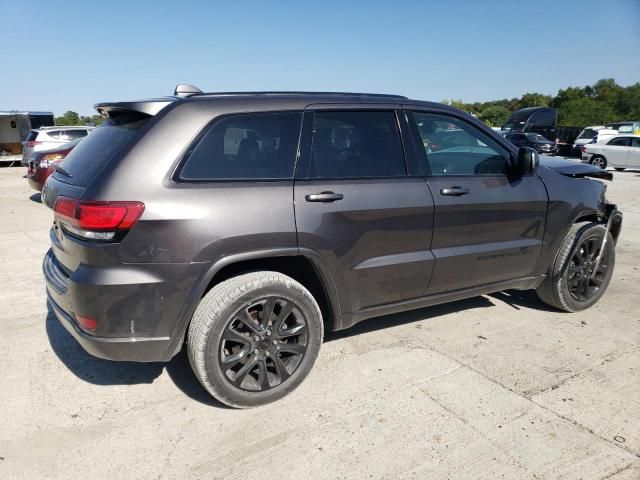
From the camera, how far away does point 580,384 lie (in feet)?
10.00

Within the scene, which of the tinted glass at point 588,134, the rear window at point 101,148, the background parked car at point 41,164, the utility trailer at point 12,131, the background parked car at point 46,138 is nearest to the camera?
the rear window at point 101,148

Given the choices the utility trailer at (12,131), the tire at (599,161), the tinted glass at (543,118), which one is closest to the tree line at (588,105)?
the tinted glass at (543,118)

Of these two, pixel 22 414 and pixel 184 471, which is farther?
pixel 22 414

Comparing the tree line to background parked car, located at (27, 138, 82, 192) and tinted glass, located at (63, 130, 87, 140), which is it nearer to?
tinted glass, located at (63, 130, 87, 140)

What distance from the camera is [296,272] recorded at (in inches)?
121

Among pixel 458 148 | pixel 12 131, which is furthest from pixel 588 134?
pixel 12 131

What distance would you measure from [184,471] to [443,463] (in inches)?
49.5

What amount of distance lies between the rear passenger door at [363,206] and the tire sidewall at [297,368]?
25cm

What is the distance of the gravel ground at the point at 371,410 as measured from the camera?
92.1 inches

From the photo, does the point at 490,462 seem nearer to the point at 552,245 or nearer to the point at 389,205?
the point at 389,205

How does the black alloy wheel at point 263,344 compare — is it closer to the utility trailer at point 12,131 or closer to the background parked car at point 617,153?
the background parked car at point 617,153

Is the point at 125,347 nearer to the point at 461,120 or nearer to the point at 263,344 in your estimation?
the point at 263,344

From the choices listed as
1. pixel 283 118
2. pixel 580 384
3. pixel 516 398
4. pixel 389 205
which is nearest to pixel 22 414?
pixel 283 118

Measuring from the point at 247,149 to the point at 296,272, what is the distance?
832mm
